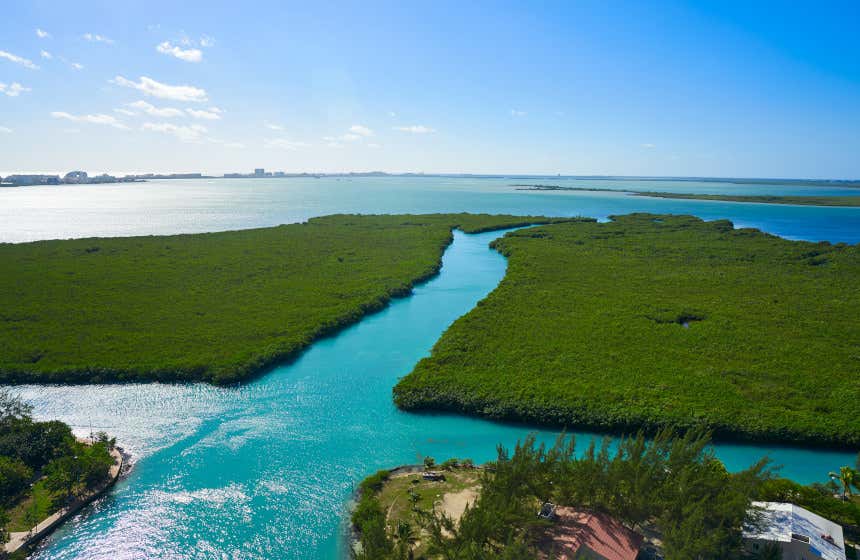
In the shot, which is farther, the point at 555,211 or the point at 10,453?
the point at 555,211

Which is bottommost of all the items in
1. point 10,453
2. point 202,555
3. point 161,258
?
point 202,555

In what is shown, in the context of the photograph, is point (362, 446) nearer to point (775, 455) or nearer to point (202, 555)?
point (202, 555)

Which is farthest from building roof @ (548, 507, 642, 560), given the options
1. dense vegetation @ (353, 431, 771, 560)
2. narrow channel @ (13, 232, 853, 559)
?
narrow channel @ (13, 232, 853, 559)

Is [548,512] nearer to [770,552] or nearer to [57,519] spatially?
[770,552]

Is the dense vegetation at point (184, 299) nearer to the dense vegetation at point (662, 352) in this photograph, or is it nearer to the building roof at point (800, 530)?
the dense vegetation at point (662, 352)

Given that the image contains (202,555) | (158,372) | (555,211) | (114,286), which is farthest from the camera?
(555,211)

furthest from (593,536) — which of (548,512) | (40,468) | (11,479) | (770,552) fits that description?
(40,468)

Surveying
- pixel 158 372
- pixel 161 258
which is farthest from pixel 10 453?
pixel 161 258

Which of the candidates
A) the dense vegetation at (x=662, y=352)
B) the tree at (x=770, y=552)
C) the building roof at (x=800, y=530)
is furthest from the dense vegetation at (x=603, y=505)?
the dense vegetation at (x=662, y=352)
